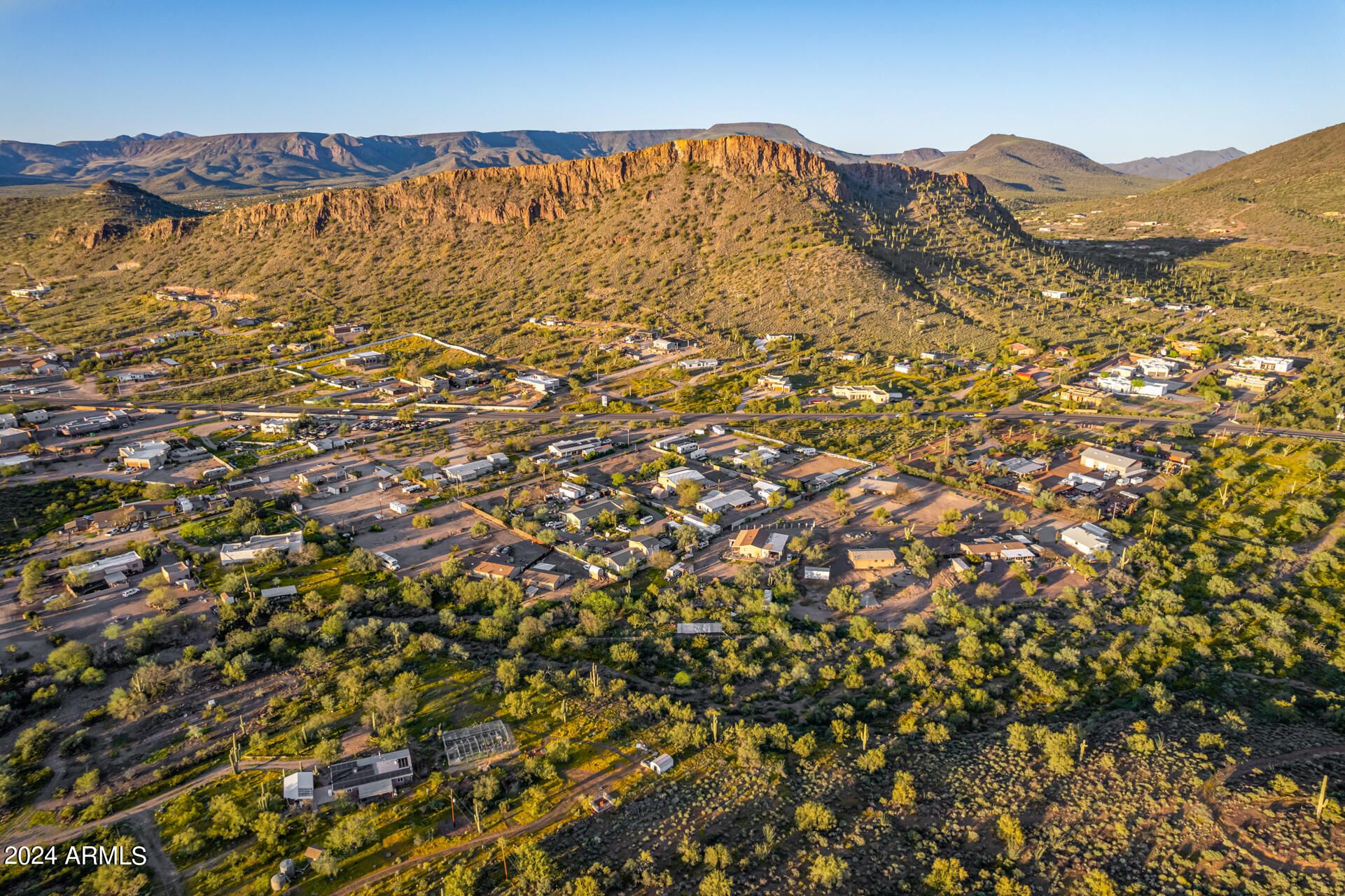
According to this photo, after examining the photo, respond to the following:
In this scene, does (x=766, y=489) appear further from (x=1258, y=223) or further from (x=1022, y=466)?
(x=1258, y=223)

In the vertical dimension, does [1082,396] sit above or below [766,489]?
above

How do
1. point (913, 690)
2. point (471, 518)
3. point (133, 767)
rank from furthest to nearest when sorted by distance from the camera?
point (471, 518) < point (913, 690) < point (133, 767)

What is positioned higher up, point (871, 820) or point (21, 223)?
point (21, 223)

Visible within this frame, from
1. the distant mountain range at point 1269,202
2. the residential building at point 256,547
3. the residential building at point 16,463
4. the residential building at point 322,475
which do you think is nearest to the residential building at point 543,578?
the residential building at point 256,547

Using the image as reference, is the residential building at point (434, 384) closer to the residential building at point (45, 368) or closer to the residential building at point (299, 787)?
the residential building at point (45, 368)

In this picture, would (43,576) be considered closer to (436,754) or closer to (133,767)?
(133,767)

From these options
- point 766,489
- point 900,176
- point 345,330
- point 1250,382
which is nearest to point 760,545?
point 766,489

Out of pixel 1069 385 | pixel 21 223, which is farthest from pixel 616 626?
pixel 21 223
